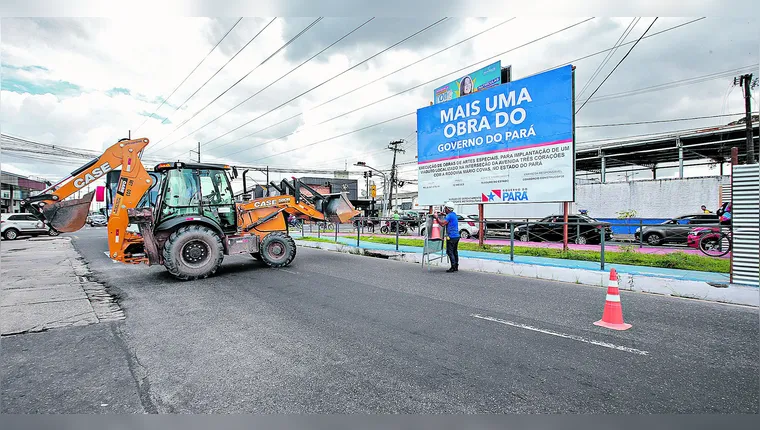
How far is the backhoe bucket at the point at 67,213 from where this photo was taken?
784 centimetres

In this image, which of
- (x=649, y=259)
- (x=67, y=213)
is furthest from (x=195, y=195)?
(x=649, y=259)

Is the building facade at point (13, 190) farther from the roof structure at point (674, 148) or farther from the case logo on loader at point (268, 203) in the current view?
the roof structure at point (674, 148)

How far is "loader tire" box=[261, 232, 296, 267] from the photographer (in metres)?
10.2

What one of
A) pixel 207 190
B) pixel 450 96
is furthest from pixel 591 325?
pixel 450 96

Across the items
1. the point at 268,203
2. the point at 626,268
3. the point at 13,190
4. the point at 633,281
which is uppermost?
the point at 13,190

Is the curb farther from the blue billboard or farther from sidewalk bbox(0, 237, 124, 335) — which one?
sidewalk bbox(0, 237, 124, 335)

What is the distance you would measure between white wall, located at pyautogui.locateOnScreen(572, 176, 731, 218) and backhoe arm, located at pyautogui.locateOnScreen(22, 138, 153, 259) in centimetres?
2819

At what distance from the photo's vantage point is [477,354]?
12.9 feet

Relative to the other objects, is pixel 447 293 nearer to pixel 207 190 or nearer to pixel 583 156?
pixel 207 190

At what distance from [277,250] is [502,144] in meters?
8.07

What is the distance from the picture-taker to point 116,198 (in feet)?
27.8

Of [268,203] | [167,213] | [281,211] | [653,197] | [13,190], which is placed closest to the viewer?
[167,213]

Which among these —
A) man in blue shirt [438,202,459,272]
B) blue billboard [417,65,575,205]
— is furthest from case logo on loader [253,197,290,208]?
blue billboard [417,65,575,205]

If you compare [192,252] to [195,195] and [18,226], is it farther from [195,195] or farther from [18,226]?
[18,226]
